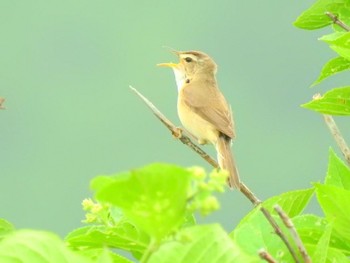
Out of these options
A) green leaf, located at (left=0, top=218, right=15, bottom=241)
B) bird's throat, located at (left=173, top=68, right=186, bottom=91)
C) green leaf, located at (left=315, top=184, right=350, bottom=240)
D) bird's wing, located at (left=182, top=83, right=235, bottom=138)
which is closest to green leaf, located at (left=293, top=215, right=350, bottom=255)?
green leaf, located at (left=315, top=184, right=350, bottom=240)

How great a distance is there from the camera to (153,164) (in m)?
0.96

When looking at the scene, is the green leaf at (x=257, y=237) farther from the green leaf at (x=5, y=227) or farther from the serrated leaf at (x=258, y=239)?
the green leaf at (x=5, y=227)

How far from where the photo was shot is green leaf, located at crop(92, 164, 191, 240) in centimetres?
96

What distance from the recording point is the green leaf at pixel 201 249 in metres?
1.09

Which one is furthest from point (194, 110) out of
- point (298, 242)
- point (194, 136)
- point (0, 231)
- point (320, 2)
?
point (298, 242)

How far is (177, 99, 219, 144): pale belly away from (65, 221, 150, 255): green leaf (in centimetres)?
477

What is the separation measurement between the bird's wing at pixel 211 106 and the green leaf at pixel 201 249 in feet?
17.0

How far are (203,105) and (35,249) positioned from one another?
5.80 meters

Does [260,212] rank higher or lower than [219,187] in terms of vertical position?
lower

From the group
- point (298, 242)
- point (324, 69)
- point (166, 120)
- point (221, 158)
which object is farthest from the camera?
point (221, 158)

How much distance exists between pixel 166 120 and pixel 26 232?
1239 mm

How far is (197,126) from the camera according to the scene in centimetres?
671

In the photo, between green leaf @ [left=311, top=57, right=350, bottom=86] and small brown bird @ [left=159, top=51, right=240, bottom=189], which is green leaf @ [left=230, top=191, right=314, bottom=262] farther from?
small brown bird @ [left=159, top=51, right=240, bottom=189]

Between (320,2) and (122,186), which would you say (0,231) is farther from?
(320,2)
